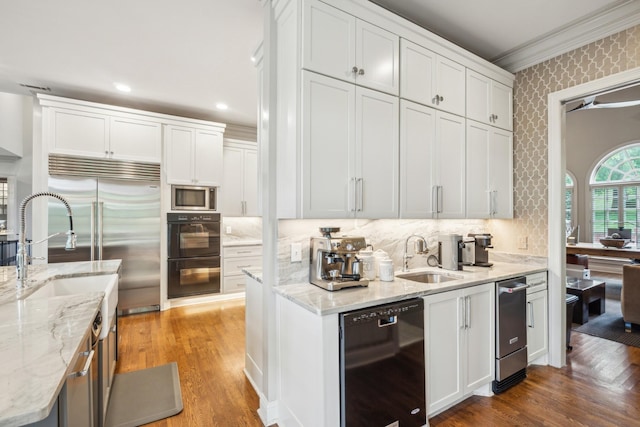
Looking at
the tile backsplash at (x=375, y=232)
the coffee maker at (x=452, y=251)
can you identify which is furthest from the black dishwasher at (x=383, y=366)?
the coffee maker at (x=452, y=251)

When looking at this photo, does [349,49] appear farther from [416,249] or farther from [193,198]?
[193,198]

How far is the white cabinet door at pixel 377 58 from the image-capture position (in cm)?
212

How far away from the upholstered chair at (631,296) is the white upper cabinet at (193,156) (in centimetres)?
552

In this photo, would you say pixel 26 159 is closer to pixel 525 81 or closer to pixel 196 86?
Result: pixel 196 86

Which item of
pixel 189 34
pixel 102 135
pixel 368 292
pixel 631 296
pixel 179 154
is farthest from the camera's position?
pixel 179 154

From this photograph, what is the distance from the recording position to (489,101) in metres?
3.00

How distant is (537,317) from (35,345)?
11.5 feet

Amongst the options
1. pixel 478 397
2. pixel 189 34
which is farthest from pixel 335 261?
pixel 189 34

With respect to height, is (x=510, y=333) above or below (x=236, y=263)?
below

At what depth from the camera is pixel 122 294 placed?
4176 mm

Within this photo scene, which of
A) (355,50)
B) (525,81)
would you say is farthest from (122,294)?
(525,81)

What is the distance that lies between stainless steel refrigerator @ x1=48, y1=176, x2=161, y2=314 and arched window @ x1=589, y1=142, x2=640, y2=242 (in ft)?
29.6

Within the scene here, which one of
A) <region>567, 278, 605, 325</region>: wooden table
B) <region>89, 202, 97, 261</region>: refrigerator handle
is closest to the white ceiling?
<region>89, 202, 97, 261</region>: refrigerator handle

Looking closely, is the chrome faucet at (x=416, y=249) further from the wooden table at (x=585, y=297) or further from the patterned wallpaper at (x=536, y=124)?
the wooden table at (x=585, y=297)
